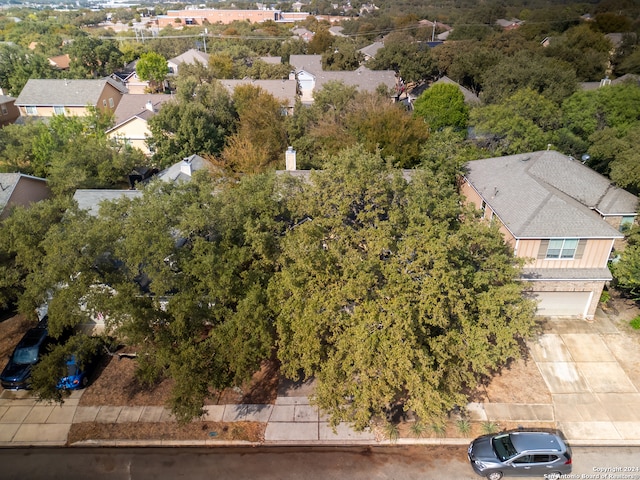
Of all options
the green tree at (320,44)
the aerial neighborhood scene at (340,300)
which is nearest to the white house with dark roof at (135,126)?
the aerial neighborhood scene at (340,300)

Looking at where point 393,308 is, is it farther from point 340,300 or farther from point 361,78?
point 361,78

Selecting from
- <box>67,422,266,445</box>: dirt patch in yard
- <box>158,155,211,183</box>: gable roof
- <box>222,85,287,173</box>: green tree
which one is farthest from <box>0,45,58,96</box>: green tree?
<box>67,422,266,445</box>: dirt patch in yard

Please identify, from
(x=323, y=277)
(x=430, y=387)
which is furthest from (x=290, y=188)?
(x=430, y=387)

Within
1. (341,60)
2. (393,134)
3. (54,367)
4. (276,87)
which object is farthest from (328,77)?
(54,367)

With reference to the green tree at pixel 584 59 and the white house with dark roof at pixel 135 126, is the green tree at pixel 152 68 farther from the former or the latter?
the green tree at pixel 584 59

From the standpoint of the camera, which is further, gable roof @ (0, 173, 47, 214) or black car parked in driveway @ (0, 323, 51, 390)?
gable roof @ (0, 173, 47, 214)

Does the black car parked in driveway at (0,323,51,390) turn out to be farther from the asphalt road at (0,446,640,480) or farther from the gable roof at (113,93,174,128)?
the gable roof at (113,93,174,128)
